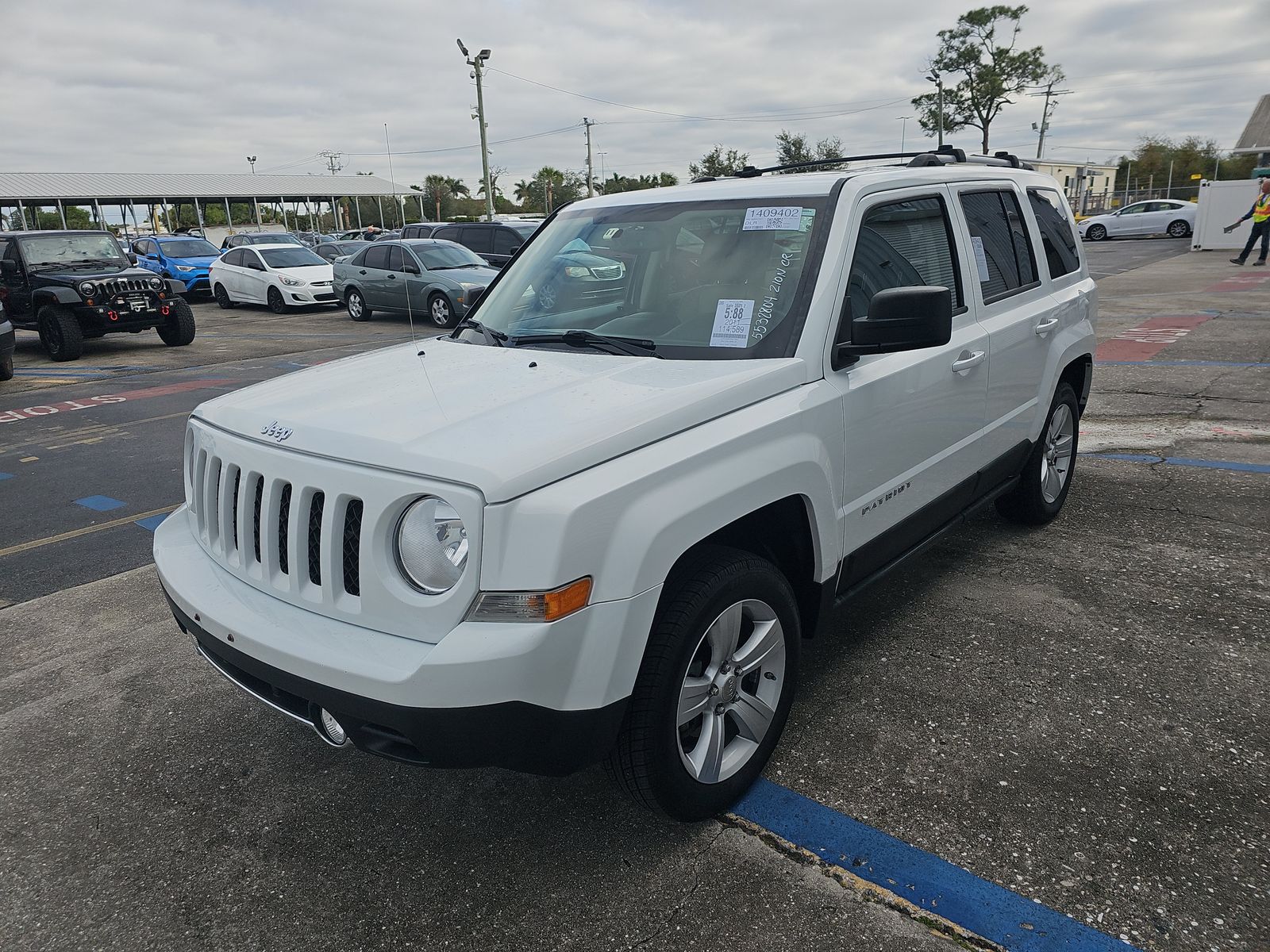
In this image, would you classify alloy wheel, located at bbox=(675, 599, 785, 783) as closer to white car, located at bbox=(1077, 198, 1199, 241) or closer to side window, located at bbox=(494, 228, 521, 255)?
side window, located at bbox=(494, 228, 521, 255)

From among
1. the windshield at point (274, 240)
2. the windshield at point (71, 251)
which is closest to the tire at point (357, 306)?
the windshield at point (71, 251)

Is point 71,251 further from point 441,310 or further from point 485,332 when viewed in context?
point 485,332

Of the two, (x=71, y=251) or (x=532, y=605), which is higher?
(x=71, y=251)

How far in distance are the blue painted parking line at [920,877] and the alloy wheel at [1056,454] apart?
276 cm

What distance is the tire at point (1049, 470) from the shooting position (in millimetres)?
4605

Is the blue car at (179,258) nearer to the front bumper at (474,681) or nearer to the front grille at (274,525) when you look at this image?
the front grille at (274,525)

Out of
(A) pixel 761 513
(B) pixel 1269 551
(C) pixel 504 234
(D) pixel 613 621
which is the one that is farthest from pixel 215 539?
(C) pixel 504 234

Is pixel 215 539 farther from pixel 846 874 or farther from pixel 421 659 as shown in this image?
pixel 846 874

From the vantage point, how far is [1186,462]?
591cm

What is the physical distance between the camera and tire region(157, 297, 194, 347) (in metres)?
14.6

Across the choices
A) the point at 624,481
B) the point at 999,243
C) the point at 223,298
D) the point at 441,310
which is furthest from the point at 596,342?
the point at 223,298

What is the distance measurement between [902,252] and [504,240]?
16917 millimetres

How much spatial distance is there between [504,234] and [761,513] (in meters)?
17.7

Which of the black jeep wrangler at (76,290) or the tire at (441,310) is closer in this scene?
the black jeep wrangler at (76,290)
